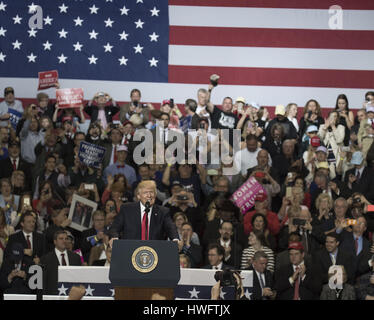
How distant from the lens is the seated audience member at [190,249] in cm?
840

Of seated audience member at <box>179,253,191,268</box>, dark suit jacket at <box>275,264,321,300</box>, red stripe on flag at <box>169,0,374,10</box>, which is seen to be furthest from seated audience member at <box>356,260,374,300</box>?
red stripe on flag at <box>169,0,374,10</box>

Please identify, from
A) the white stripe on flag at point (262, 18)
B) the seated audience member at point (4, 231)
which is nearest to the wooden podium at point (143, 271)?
the seated audience member at point (4, 231)

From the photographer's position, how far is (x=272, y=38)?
13633mm

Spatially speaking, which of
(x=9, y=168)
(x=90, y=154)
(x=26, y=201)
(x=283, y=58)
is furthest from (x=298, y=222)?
(x=283, y=58)

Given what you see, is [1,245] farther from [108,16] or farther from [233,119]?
[108,16]

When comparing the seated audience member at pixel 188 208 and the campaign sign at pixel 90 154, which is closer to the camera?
the seated audience member at pixel 188 208

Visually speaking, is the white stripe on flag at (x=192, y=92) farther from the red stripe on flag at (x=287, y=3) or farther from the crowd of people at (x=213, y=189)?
the red stripe on flag at (x=287, y=3)

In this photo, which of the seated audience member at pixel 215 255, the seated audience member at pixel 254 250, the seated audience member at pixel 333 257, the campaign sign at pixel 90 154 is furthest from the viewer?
the campaign sign at pixel 90 154

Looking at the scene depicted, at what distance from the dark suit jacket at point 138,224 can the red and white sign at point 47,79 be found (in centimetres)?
654

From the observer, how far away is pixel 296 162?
33.2ft

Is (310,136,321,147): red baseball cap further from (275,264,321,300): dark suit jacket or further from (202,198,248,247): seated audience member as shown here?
(275,264,321,300): dark suit jacket

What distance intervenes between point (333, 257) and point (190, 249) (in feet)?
A: 4.79

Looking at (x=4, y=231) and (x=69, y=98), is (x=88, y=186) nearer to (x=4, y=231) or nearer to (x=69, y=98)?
(x=4, y=231)

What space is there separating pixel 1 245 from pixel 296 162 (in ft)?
11.8
